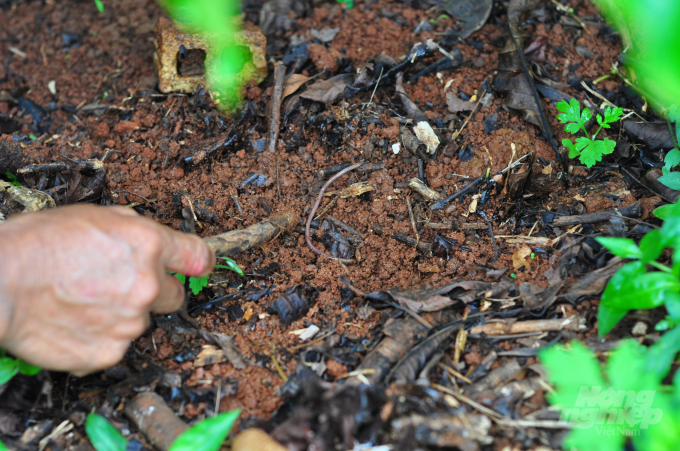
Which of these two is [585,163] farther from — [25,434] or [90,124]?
[90,124]

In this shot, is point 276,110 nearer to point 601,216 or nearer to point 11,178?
point 11,178

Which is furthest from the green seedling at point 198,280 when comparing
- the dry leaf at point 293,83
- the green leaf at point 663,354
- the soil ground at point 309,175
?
the green leaf at point 663,354

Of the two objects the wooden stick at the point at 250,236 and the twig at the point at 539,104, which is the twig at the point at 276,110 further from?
the twig at the point at 539,104

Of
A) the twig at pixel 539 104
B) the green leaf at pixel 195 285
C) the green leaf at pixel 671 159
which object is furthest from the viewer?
the twig at pixel 539 104

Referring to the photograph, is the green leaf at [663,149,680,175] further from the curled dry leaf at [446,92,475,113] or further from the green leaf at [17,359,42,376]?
the green leaf at [17,359,42,376]

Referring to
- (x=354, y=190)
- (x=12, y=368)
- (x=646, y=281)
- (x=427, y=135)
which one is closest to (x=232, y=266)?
(x=354, y=190)

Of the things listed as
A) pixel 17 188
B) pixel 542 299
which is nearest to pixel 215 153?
pixel 17 188

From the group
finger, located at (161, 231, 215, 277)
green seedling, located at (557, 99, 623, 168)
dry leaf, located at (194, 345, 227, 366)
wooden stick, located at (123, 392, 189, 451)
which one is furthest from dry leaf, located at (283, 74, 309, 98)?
wooden stick, located at (123, 392, 189, 451)
